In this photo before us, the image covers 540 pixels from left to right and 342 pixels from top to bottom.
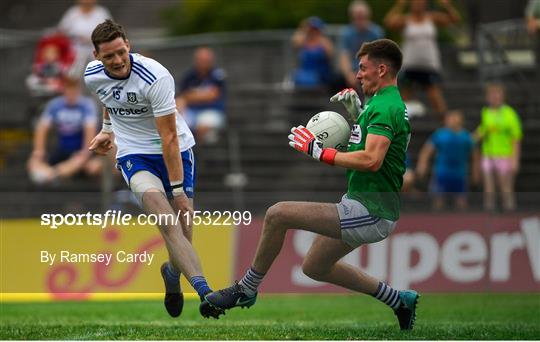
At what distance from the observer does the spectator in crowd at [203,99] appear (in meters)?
17.6

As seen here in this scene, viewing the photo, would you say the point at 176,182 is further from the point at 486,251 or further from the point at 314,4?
the point at 314,4

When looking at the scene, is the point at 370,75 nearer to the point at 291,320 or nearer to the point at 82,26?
the point at 291,320

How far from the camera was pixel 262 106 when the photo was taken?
60.8 feet

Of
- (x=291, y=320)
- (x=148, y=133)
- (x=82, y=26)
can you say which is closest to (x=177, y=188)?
(x=148, y=133)

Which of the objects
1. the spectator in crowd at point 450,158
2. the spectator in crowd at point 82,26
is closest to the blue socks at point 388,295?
the spectator in crowd at point 450,158

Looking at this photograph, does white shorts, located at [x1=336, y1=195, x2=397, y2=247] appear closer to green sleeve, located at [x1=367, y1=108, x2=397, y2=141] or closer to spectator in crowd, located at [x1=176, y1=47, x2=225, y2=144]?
green sleeve, located at [x1=367, y1=108, x2=397, y2=141]

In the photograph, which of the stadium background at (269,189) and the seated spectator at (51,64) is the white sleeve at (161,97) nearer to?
the stadium background at (269,189)

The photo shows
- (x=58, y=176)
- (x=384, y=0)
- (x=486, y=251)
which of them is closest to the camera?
(x=486, y=251)

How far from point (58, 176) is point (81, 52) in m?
2.41

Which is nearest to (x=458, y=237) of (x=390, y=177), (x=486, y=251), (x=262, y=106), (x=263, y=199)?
(x=486, y=251)

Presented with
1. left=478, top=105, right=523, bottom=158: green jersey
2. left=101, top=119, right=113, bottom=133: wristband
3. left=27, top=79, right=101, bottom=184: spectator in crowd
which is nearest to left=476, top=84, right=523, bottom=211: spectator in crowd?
left=478, top=105, right=523, bottom=158: green jersey

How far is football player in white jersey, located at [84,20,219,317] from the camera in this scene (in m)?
9.76

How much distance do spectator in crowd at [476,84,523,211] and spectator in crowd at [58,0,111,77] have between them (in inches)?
220

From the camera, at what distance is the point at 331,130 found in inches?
389
